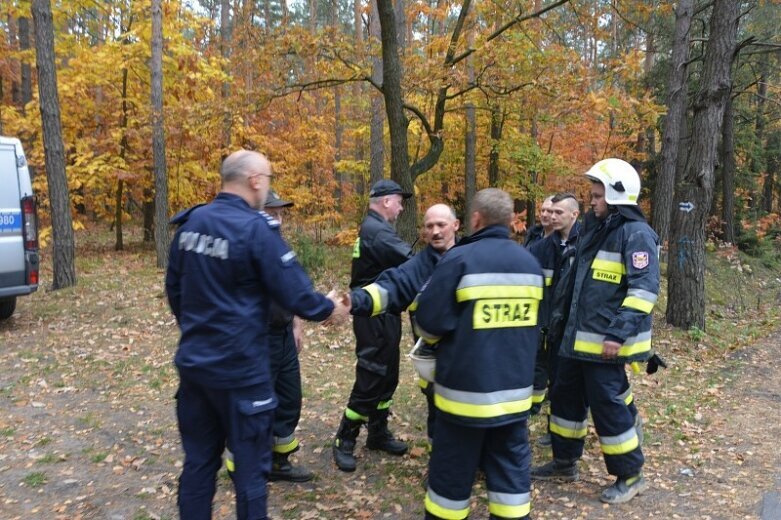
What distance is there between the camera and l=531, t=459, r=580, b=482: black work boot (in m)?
4.29

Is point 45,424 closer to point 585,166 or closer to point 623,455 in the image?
point 623,455

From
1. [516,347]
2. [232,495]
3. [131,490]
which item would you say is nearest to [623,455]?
[516,347]

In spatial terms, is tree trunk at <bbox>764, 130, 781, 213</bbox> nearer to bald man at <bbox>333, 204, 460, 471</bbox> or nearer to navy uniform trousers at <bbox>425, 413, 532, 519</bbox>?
bald man at <bbox>333, 204, 460, 471</bbox>

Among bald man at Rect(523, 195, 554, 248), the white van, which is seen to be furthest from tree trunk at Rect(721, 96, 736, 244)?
the white van

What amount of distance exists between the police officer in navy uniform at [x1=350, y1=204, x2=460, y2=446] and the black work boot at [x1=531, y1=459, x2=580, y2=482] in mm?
1741

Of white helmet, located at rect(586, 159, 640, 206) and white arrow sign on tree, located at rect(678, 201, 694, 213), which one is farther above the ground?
white helmet, located at rect(586, 159, 640, 206)

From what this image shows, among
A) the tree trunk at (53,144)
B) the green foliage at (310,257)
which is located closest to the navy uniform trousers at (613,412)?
the green foliage at (310,257)

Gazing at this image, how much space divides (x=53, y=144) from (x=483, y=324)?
9.93 m

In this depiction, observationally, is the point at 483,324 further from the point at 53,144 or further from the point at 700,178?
the point at 53,144

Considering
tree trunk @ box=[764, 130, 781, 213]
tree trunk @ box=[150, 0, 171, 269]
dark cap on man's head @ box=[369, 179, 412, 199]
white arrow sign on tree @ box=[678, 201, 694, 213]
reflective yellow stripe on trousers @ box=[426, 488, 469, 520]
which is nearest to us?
reflective yellow stripe on trousers @ box=[426, 488, 469, 520]

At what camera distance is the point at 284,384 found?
4.06 m

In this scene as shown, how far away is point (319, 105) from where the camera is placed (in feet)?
79.6

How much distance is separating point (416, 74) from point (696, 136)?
4.36 metres

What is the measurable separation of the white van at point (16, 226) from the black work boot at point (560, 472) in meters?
6.93
